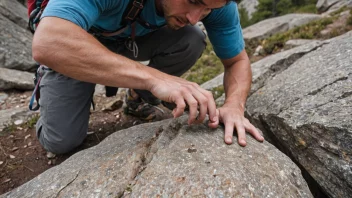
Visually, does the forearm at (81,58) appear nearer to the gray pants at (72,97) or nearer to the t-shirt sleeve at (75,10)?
the t-shirt sleeve at (75,10)

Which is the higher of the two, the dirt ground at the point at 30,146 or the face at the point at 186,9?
the face at the point at 186,9

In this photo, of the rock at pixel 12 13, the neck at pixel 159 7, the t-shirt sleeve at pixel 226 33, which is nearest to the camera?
the neck at pixel 159 7

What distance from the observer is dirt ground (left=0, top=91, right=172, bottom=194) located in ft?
12.4

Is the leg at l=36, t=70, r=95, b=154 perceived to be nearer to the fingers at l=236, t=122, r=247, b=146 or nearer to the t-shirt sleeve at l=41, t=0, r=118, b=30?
the t-shirt sleeve at l=41, t=0, r=118, b=30

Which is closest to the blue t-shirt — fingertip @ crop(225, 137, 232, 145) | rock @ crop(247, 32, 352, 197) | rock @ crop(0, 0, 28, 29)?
rock @ crop(247, 32, 352, 197)

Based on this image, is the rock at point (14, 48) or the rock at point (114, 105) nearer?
the rock at point (114, 105)

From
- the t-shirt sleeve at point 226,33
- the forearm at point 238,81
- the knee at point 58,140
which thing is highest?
the t-shirt sleeve at point 226,33

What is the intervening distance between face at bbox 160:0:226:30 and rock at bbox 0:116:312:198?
110 cm

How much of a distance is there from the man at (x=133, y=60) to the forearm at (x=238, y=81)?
11 mm

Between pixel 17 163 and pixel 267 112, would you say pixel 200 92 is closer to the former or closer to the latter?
pixel 267 112

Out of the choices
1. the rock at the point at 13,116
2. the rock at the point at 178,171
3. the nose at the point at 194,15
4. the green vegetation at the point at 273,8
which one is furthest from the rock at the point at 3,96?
the green vegetation at the point at 273,8

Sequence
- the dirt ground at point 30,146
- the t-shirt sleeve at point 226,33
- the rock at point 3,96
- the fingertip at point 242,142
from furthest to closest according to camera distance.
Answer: the rock at point 3,96, the dirt ground at point 30,146, the t-shirt sleeve at point 226,33, the fingertip at point 242,142

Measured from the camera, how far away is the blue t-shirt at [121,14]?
7.80 feet

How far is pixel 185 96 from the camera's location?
2.26m
